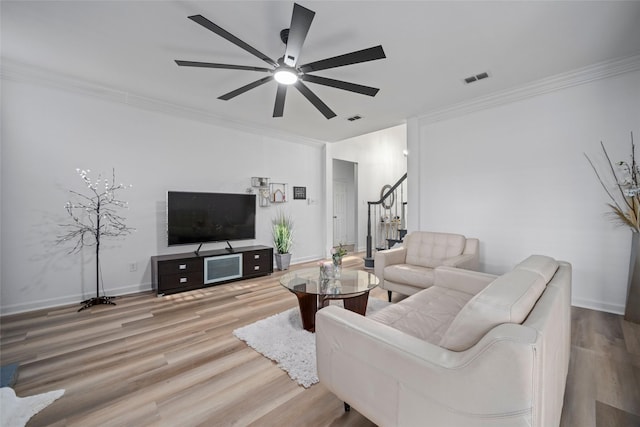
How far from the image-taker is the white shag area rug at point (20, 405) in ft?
5.09

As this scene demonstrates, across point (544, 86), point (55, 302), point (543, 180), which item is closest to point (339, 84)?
point (544, 86)

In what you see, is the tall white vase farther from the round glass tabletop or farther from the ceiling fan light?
the ceiling fan light

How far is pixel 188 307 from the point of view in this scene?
3.29m

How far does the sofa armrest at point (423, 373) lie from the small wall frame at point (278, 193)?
4.09 m

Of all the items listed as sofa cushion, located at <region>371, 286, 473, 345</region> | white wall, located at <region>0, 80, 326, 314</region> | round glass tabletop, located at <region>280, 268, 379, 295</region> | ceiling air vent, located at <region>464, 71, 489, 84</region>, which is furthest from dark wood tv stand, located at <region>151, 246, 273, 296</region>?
ceiling air vent, located at <region>464, 71, 489, 84</region>

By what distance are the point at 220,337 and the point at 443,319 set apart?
6.33 ft

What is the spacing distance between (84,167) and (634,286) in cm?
638

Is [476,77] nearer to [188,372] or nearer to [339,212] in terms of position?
[188,372]

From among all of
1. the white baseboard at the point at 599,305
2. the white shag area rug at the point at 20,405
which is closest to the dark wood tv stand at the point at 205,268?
the white shag area rug at the point at 20,405

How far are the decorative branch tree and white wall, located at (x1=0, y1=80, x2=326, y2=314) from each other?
0.29 feet

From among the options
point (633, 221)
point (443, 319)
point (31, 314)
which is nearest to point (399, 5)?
point (443, 319)

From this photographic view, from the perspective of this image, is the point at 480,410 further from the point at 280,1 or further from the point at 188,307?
the point at 188,307

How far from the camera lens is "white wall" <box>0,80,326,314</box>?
10.2ft

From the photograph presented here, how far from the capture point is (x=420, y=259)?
3.64 m
